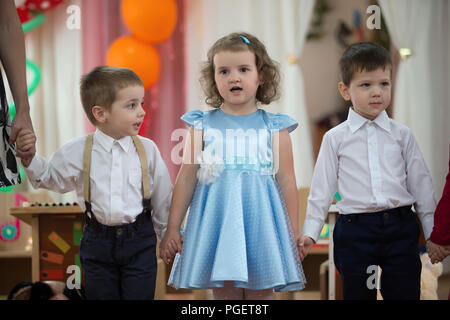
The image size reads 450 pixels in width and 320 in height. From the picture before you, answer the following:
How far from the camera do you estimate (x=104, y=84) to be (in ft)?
6.15

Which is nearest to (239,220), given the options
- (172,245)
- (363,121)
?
(172,245)

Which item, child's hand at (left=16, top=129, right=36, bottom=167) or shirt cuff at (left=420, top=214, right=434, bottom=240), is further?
shirt cuff at (left=420, top=214, right=434, bottom=240)

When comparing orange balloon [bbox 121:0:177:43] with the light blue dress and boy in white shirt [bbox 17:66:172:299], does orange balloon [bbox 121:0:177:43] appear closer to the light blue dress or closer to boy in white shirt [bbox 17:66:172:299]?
boy in white shirt [bbox 17:66:172:299]

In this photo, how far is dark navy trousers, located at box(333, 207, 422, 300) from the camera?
184 cm

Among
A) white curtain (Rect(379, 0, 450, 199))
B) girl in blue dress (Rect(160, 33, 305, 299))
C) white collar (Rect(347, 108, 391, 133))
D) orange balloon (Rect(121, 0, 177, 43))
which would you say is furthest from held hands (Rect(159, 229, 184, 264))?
white curtain (Rect(379, 0, 450, 199))

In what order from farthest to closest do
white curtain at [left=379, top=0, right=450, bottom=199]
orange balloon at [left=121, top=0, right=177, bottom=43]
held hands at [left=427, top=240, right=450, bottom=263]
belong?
1. white curtain at [left=379, top=0, right=450, bottom=199]
2. orange balloon at [left=121, top=0, right=177, bottom=43]
3. held hands at [left=427, top=240, right=450, bottom=263]

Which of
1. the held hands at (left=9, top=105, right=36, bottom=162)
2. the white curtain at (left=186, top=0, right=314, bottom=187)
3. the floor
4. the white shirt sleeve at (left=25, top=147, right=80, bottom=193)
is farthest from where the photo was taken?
the white curtain at (left=186, top=0, right=314, bottom=187)

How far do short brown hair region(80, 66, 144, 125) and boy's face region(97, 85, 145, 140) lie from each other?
18 mm

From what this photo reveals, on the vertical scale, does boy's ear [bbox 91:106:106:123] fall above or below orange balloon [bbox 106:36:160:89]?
below

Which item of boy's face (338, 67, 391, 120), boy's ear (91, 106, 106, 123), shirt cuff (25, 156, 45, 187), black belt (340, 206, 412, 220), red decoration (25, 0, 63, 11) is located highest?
red decoration (25, 0, 63, 11)
